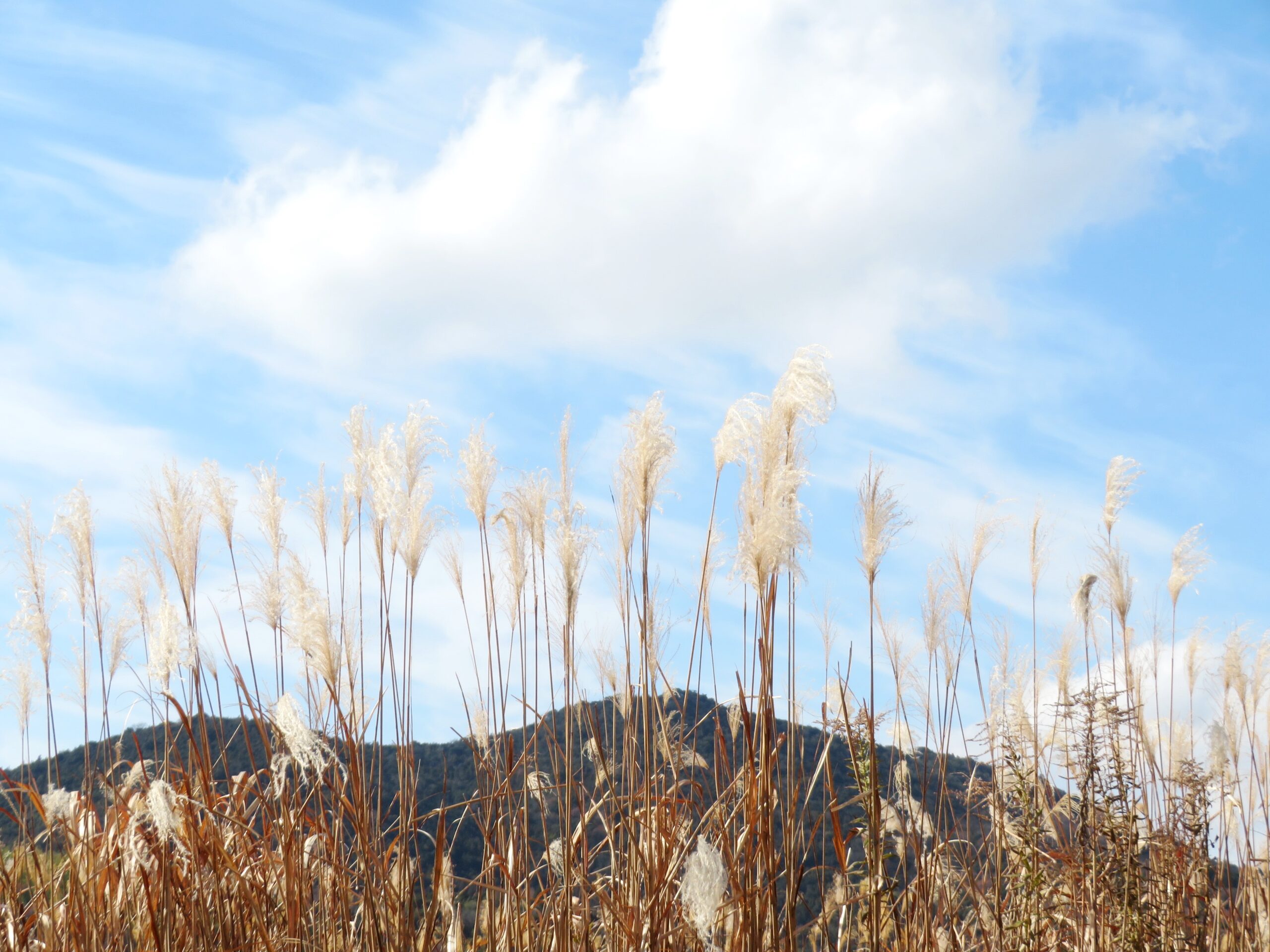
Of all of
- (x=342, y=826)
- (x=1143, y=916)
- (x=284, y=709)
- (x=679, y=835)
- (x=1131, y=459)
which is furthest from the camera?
(x=1131, y=459)

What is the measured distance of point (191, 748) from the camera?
121 inches

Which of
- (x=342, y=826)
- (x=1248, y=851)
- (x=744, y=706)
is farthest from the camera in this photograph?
(x=1248, y=851)

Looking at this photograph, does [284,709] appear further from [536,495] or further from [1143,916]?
[1143,916]

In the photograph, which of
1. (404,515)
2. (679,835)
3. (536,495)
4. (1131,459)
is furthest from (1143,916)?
(404,515)

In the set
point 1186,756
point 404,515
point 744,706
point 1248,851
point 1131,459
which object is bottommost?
point 1248,851

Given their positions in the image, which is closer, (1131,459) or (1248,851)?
(1131,459)

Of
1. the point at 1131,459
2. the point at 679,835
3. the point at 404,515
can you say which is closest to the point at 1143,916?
the point at 679,835

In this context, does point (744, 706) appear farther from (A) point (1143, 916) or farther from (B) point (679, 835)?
(A) point (1143, 916)

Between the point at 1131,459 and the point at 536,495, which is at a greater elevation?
the point at 1131,459

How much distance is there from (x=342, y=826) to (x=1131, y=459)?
152 inches

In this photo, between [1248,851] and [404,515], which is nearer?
[404,515]

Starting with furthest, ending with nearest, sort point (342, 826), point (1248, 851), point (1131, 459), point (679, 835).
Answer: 1. point (1248, 851)
2. point (1131, 459)
3. point (342, 826)
4. point (679, 835)

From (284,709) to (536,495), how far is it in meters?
1.09

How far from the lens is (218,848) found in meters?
2.86
